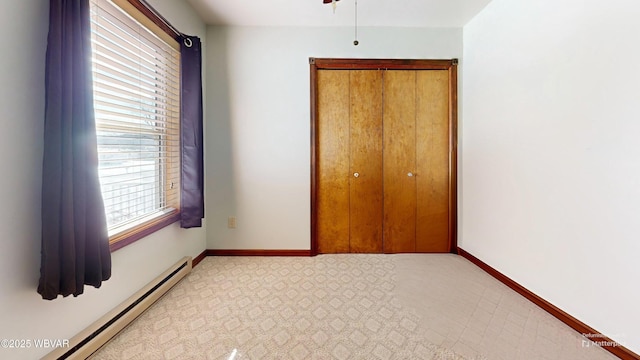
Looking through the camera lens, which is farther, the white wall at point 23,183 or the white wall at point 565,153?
the white wall at point 565,153

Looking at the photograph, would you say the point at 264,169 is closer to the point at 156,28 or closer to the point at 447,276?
the point at 156,28

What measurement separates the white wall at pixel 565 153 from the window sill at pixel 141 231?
2.94m

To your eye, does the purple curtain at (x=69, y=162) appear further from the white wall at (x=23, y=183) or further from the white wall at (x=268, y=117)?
the white wall at (x=268, y=117)

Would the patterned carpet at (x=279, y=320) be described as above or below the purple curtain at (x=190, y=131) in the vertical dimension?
below

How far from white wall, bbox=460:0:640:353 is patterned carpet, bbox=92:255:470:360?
0.99 meters

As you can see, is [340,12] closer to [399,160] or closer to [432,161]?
[399,160]

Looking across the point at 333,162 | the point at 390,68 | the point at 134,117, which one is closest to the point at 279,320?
the point at 333,162

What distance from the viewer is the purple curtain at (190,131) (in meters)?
2.21

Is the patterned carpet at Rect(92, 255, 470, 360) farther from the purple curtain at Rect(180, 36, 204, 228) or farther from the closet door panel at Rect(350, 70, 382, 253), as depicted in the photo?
the purple curtain at Rect(180, 36, 204, 228)

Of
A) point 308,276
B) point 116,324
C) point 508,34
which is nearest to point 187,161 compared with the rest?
point 116,324

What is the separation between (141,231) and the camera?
1.74m

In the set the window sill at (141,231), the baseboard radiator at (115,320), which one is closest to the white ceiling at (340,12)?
the window sill at (141,231)

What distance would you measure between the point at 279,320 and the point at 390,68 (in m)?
2.67

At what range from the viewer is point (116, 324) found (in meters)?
1.50
